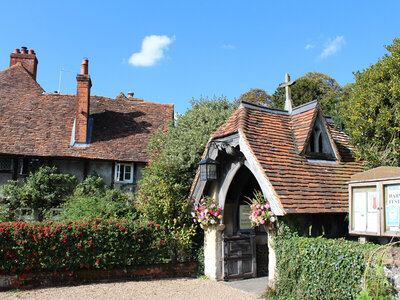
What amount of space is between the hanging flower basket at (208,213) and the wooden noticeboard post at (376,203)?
391 cm

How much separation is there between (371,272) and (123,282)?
672cm

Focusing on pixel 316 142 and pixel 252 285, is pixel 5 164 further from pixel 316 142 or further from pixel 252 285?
pixel 316 142

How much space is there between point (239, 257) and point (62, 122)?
1170 centimetres

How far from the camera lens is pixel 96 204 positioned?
12.9m

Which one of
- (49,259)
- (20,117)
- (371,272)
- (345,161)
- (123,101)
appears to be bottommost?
(49,259)

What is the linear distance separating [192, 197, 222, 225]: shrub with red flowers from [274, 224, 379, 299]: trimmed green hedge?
2470 mm

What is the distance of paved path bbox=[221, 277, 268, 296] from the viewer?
868cm

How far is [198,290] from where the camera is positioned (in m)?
8.96

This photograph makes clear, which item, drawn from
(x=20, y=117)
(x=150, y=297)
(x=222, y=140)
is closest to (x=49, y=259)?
(x=150, y=297)

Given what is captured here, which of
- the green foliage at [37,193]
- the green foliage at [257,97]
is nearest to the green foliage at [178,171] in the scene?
the green foliage at [37,193]

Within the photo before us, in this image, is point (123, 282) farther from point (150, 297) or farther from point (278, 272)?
point (278, 272)

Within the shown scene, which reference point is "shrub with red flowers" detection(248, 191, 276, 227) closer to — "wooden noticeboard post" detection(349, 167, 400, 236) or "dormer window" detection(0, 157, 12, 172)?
"wooden noticeboard post" detection(349, 167, 400, 236)

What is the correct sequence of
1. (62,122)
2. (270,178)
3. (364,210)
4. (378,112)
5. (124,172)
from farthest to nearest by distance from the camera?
(62,122) < (124,172) < (378,112) < (270,178) < (364,210)

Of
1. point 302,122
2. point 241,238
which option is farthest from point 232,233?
point 302,122
